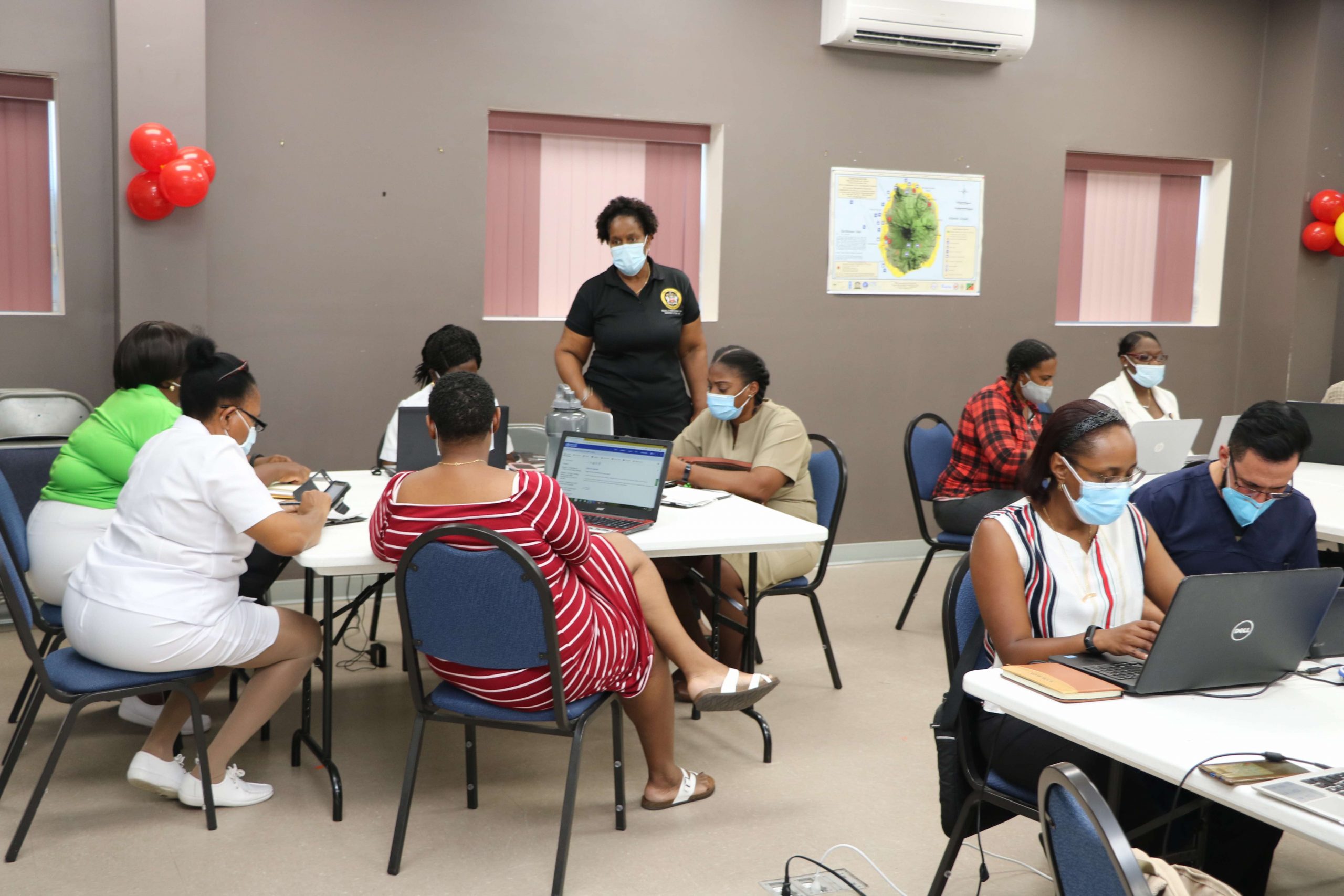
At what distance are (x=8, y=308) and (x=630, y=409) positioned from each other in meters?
2.43

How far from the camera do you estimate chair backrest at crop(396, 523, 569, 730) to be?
2293 mm

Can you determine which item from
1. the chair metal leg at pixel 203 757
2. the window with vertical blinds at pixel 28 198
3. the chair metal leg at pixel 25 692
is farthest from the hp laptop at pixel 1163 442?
the window with vertical blinds at pixel 28 198

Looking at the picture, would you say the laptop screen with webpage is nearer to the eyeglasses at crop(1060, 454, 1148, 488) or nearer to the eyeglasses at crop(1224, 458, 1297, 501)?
the eyeglasses at crop(1060, 454, 1148, 488)

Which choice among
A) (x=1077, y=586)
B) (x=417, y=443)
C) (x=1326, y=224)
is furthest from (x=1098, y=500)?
(x=1326, y=224)

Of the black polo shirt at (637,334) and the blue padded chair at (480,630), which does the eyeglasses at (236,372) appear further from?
the black polo shirt at (637,334)

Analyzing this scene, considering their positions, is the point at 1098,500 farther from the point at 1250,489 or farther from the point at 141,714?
the point at 141,714

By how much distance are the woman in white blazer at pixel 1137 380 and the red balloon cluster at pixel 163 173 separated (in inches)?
141

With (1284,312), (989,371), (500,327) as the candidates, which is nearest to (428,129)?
(500,327)

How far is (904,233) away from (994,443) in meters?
1.72

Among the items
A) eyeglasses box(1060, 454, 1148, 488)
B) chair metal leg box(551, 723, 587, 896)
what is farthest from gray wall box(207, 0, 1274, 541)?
eyeglasses box(1060, 454, 1148, 488)

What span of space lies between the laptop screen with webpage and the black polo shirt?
3.41ft

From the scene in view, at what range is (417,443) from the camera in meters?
3.31

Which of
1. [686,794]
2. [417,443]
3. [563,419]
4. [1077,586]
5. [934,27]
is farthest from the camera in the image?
[934,27]

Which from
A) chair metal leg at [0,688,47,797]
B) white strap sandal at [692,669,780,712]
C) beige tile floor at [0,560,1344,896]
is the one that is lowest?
beige tile floor at [0,560,1344,896]
